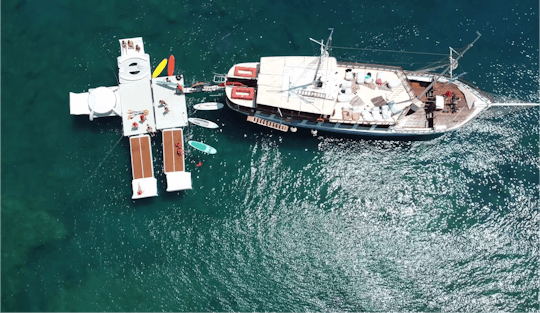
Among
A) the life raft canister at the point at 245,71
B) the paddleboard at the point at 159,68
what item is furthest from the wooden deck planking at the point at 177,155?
the life raft canister at the point at 245,71

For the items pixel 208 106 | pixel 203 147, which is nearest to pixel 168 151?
pixel 203 147

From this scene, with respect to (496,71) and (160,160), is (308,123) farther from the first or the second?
(496,71)

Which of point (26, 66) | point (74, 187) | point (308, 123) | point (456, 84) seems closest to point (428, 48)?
point (456, 84)

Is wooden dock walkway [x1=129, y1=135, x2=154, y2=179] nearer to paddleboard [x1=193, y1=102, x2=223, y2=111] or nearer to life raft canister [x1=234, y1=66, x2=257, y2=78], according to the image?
paddleboard [x1=193, y1=102, x2=223, y2=111]

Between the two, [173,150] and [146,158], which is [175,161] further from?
[146,158]

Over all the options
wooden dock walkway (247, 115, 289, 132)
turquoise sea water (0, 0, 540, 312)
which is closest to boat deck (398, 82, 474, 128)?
turquoise sea water (0, 0, 540, 312)

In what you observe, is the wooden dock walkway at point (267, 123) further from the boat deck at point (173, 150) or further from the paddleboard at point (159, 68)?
the paddleboard at point (159, 68)

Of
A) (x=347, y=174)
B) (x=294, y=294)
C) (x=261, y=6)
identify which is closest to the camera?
(x=294, y=294)
